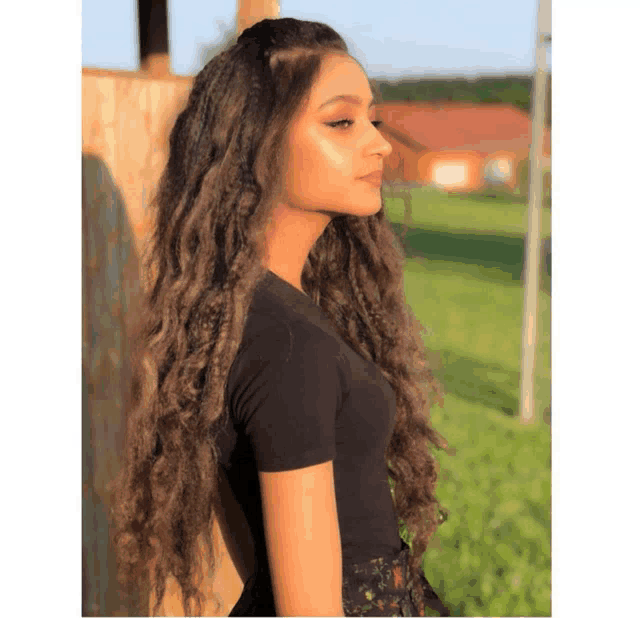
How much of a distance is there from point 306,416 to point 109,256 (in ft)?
3.52

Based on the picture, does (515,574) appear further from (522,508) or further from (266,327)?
(266,327)

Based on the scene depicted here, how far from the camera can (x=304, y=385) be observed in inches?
51.0

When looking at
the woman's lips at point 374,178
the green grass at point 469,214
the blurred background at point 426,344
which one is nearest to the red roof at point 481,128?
the green grass at point 469,214

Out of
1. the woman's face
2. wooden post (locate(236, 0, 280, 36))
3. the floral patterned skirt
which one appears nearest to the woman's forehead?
the woman's face

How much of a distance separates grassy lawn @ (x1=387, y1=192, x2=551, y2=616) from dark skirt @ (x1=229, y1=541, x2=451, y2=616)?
450mm

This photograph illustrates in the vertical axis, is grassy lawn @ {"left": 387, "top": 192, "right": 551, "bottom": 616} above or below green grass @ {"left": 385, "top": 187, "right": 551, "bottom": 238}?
→ below

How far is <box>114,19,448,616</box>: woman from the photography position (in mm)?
1317

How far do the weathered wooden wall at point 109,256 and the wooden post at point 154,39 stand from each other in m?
0.14

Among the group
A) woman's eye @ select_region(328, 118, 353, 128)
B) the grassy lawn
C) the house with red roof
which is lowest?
the grassy lawn

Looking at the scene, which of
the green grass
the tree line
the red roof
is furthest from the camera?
the green grass

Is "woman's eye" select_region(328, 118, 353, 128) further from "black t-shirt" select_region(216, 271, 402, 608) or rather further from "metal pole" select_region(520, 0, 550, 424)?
"metal pole" select_region(520, 0, 550, 424)

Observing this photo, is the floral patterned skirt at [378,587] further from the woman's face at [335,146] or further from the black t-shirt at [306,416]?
the woman's face at [335,146]

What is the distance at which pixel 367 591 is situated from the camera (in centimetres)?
148
